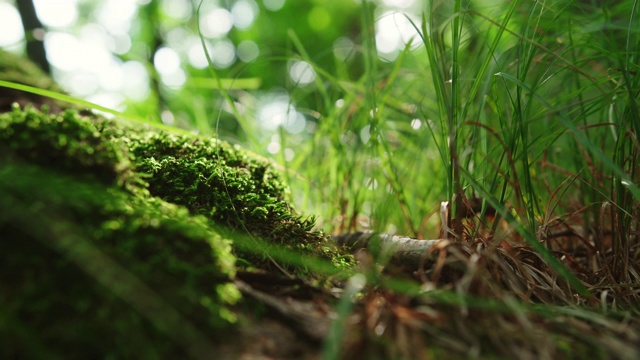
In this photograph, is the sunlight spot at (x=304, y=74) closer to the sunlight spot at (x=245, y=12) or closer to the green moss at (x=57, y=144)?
the green moss at (x=57, y=144)

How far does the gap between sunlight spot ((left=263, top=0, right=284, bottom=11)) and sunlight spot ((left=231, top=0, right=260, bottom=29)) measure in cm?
27

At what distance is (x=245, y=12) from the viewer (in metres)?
10.4

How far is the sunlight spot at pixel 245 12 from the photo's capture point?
33.9ft

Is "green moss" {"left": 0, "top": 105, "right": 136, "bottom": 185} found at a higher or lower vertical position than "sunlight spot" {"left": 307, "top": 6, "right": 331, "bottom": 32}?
lower

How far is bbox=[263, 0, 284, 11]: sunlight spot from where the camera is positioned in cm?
1031

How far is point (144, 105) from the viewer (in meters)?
2.16

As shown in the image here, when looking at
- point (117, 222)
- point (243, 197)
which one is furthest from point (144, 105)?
point (117, 222)

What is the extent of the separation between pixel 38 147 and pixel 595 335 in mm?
907

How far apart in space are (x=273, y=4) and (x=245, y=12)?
79cm

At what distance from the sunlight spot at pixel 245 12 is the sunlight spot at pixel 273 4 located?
0.90ft

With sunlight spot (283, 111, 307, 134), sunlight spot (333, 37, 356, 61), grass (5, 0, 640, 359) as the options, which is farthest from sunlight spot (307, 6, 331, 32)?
grass (5, 0, 640, 359)

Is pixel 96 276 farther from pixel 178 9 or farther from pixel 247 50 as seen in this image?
pixel 247 50

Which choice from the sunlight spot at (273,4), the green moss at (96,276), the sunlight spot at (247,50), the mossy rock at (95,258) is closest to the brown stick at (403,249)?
the mossy rock at (95,258)

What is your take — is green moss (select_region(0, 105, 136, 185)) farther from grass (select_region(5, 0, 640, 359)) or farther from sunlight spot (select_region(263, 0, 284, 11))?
sunlight spot (select_region(263, 0, 284, 11))
